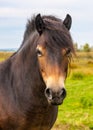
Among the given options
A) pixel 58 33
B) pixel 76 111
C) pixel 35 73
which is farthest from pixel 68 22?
pixel 76 111

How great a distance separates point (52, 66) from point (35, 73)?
23.9 inches

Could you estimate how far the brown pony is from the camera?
4973mm

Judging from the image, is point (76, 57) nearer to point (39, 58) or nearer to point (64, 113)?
point (39, 58)

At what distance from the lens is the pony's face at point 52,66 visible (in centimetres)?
463

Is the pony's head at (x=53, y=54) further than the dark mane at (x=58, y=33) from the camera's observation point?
No

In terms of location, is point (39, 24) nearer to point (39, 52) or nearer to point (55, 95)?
point (39, 52)

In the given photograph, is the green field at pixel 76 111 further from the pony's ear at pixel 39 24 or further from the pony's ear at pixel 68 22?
the pony's ear at pixel 39 24

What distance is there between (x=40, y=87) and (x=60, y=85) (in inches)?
31.7

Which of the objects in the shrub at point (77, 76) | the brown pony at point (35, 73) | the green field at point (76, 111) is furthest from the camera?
the shrub at point (77, 76)

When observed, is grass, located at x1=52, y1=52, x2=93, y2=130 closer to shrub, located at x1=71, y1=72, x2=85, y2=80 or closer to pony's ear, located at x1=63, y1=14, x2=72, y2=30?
pony's ear, located at x1=63, y1=14, x2=72, y2=30

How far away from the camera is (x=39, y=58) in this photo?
5059 mm

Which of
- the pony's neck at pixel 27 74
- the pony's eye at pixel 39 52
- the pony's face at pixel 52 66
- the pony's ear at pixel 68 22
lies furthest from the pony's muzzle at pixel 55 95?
the pony's ear at pixel 68 22

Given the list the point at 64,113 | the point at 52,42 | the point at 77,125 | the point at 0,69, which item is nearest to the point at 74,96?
the point at 64,113

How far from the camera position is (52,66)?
191 inches
